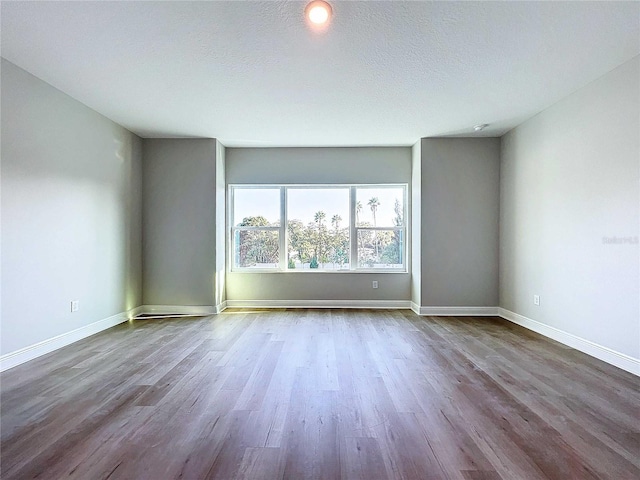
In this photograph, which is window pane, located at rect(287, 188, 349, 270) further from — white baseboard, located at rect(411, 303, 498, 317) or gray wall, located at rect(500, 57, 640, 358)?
gray wall, located at rect(500, 57, 640, 358)

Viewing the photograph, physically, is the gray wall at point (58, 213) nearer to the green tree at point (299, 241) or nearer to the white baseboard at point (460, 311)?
the green tree at point (299, 241)

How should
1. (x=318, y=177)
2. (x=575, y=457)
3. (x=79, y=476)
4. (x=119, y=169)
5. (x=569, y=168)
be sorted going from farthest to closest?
(x=318, y=177) → (x=119, y=169) → (x=569, y=168) → (x=575, y=457) → (x=79, y=476)

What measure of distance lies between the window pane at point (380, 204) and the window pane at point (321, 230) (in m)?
0.28

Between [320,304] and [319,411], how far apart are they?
3288mm

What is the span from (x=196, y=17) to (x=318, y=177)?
3.34 m

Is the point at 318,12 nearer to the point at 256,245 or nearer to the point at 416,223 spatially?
the point at 416,223

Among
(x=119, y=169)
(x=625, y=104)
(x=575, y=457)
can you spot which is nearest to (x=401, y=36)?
(x=625, y=104)

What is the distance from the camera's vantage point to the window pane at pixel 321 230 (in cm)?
557

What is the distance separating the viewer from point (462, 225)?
5.01 meters

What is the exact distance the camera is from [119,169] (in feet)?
14.8

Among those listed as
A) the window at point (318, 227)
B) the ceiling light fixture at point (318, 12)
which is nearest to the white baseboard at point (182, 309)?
the window at point (318, 227)

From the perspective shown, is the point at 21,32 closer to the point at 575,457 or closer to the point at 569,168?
the point at 575,457

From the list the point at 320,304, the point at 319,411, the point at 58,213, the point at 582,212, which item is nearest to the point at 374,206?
the point at 320,304

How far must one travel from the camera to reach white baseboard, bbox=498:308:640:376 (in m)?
2.81
